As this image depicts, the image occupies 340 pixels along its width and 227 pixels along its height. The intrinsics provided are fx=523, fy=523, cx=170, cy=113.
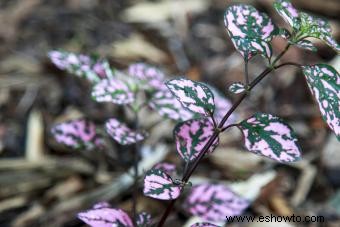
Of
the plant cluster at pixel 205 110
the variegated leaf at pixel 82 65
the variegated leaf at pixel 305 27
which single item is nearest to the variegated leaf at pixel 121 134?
the plant cluster at pixel 205 110

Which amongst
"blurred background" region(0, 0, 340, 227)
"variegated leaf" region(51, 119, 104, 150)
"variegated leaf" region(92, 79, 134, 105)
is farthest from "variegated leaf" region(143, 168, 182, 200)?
"blurred background" region(0, 0, 340, 227)

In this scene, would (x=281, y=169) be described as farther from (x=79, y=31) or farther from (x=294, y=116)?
(x=79, y=31)

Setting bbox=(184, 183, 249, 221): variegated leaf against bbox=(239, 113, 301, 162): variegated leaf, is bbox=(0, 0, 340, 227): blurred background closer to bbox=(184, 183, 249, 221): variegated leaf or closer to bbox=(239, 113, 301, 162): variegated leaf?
bbox=(184, 183, 249, 221): variegated leaf

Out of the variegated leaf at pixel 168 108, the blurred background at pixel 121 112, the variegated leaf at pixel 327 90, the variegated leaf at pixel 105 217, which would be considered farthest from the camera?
the blurred background at pixel 121 112

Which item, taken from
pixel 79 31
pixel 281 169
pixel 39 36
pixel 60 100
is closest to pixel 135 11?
pixel 79 31

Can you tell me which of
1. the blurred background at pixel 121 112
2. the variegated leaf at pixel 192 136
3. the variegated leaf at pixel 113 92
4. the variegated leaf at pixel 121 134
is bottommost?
the blurred background at pixel 121 112

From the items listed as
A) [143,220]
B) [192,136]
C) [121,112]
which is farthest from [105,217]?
[121,112]

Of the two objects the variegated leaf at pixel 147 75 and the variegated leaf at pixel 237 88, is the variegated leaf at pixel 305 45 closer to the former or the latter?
the variegated leaf at pixel 237 88
